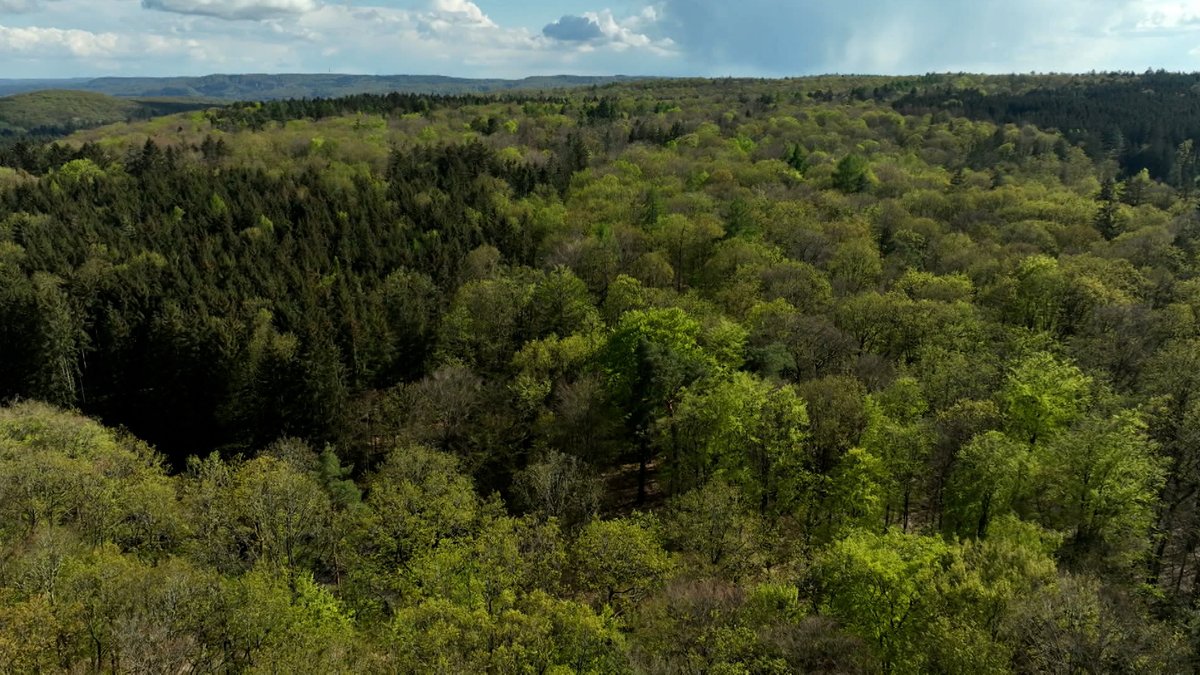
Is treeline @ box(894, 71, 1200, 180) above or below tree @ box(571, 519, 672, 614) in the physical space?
above

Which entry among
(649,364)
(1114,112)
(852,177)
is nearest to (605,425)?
(649,364)

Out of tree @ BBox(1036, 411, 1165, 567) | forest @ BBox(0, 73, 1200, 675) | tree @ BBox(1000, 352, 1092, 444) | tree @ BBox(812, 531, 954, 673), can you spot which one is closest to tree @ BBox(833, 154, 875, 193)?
forest @ BBox(0, 73, 1200, 675)

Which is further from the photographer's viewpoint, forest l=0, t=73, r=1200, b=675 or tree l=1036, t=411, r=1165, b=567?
tree l=1036, t=411, r=1165, b=567

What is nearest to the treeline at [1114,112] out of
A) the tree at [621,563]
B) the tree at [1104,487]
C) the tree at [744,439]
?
the tree at [1104,487]

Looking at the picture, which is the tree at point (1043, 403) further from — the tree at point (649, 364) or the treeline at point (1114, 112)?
the treeline at point (1114, 112)

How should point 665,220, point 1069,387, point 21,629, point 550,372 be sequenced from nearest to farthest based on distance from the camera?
point 21,629 → point 1069,387 → point 550,372 → point 665,220

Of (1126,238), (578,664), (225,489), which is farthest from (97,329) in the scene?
(1126,238)

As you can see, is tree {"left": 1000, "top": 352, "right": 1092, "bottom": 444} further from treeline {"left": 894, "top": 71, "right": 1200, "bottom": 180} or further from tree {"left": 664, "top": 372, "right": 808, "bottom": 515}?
treeline {"left": 894, "top": 71, "right": 1200, "bottom": 180}

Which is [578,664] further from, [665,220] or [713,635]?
[665,220]

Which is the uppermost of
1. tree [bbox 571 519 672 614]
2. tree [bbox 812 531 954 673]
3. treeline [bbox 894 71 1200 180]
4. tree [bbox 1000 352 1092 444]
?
treeline [bbox 894 71 1200 180]
